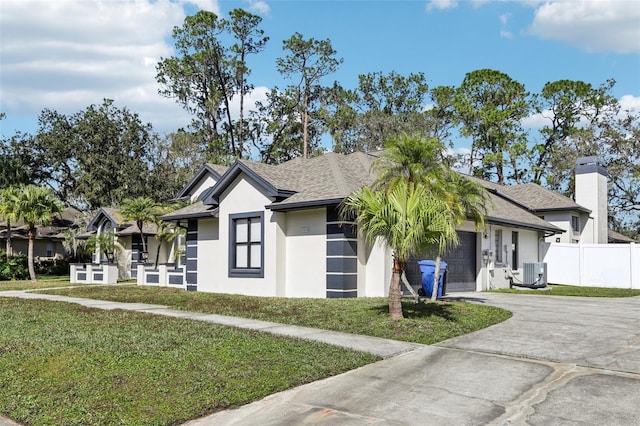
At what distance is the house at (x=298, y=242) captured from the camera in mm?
17828

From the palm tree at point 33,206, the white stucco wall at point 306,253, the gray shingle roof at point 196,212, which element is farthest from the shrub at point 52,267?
the white stucco wall at point 306,253

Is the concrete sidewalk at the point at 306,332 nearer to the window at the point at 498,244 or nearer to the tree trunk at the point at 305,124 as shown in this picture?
the window at the point at 498,244

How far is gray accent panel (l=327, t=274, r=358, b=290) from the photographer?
1745 cm

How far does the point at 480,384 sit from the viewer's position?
763 centimetres

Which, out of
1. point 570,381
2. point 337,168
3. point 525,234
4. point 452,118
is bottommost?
point 570,381

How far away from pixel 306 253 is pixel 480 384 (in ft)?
36.9

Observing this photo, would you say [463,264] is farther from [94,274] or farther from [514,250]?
[94,274]

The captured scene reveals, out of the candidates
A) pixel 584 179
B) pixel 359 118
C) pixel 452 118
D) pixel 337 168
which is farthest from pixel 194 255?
pixel 452 118

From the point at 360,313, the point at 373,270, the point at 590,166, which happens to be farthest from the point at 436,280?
the point at 590,166

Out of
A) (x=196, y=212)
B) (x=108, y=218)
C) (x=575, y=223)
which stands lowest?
(x=575, y=223)

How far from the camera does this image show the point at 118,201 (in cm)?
4428

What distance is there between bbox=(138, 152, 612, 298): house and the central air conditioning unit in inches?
28.4

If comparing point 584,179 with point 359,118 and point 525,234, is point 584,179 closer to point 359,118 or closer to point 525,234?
point 525,234

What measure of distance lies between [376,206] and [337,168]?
847 centimetres
